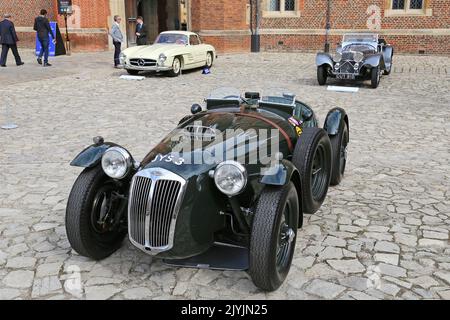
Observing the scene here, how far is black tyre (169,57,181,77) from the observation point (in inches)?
618

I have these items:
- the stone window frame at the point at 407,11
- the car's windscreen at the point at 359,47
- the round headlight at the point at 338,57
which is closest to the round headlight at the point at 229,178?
the round headlight at the point at 338,57

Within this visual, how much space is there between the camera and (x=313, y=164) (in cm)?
482

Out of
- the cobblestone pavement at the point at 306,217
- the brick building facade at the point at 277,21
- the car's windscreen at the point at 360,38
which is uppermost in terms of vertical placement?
the brick building facade at the point at 277,21

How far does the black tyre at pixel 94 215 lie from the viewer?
3.82 metres

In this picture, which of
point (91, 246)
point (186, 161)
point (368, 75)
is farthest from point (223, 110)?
point (368, 75)

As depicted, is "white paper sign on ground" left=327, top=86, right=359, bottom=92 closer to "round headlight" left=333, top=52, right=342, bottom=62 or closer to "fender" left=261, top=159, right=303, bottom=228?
"round headlight" left=333, top=52, right=342, bottom=62

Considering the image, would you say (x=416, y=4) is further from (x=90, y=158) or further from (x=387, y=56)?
(x=90, y=158)

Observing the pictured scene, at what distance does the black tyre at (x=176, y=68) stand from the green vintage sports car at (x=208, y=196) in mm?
11349

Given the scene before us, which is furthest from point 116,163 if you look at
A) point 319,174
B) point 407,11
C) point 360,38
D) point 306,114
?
point 407,11

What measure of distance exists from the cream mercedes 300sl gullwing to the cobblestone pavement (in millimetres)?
2653

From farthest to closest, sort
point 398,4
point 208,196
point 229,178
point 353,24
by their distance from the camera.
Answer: point 353,24
point 398,4
point 208,196
point 229,178

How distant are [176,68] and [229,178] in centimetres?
1288

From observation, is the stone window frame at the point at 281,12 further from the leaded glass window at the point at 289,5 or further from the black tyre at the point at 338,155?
the black tyre at the point at 338,155

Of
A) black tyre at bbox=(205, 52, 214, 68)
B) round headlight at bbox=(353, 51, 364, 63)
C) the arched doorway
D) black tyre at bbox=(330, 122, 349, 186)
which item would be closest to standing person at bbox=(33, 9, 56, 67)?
black tyre at bbox=(205, 52, 214, 68)
